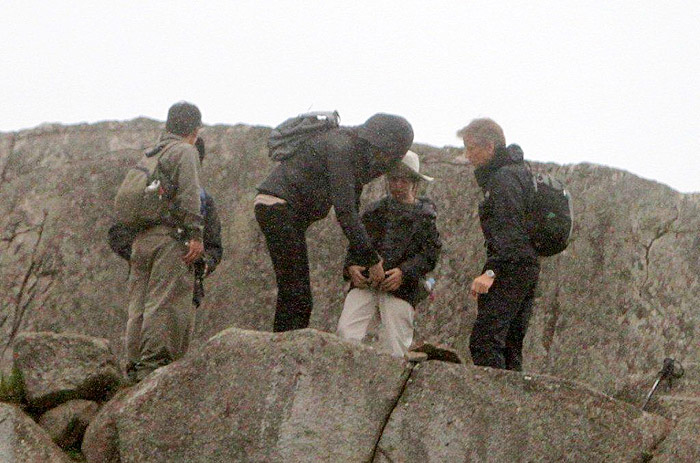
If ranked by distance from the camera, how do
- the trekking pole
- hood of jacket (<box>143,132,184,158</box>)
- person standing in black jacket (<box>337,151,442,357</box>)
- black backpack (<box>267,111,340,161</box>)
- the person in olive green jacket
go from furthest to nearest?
the trekking pole
hood of jacket (<box>143,132,184,158</box>)
person standing in black jacket (<box>337,151,442,357</box>)
black backpack (<box>267,111,340,161</box>)
the person in olive green jacket

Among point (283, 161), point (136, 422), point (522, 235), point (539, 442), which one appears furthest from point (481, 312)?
point (136, 422)

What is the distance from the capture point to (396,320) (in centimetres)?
696

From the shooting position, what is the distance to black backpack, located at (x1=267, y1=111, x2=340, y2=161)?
681cm

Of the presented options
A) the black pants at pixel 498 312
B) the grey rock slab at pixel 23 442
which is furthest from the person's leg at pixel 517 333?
the grey rock slab at pixel 23 442

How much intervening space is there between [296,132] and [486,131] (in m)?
1.06

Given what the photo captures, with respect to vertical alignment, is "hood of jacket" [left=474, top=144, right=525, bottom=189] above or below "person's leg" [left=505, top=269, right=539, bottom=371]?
above

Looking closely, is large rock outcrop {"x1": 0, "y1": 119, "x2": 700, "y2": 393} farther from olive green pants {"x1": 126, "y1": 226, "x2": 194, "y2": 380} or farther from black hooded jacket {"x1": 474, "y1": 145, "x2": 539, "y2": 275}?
black hooded jacket {"x1": 474, "y1": 145, "x2": 539, "y2": 275}

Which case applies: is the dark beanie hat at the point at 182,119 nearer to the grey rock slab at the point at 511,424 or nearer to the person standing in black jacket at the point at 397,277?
the person standing in black jacket at the point at 397,277

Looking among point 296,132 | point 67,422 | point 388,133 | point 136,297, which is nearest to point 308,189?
point 296,132

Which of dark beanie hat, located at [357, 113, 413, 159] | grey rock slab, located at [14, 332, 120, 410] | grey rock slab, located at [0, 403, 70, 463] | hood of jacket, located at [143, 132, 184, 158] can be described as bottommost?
grey rock slab, located at [0, 403, 70, 463]

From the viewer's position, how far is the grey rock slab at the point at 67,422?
6445mm

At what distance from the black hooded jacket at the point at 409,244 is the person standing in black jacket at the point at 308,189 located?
0.21m

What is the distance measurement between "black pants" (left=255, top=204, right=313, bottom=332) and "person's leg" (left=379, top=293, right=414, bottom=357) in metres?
0.49

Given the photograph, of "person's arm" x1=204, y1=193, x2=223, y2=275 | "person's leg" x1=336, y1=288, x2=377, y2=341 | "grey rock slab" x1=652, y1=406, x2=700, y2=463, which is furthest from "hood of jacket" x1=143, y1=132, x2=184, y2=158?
"grey rock slab" x1=652, y1=406, x2=700, y2=463
